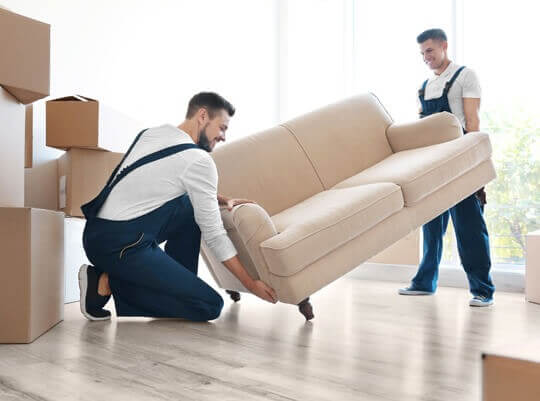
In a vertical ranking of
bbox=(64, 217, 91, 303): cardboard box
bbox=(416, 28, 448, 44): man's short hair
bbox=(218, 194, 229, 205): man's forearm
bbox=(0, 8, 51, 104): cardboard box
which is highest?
bbox=(416, 28, 448, 44): man's short hair

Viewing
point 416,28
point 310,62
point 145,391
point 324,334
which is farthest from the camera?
point 310,62

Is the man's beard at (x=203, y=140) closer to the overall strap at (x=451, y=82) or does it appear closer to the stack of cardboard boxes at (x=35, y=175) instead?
the stack of cardboard boxes at (x=35, y=175)

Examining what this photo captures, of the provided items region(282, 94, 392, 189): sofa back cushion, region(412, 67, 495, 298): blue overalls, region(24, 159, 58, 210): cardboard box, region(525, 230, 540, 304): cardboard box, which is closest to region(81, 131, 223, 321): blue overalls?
region(24, 159, 58, 210): cardboard box

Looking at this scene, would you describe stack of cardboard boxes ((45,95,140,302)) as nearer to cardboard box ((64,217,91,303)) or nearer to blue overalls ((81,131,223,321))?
cardboard box ((64,217,91,303))

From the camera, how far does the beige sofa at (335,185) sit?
213 centimetres

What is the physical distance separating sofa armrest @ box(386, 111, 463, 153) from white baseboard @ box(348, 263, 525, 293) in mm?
1152

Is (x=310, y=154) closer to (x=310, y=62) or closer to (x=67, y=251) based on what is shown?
(x=67, y=251)

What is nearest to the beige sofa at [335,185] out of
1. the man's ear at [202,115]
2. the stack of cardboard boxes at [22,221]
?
the man's ear at [202,115]

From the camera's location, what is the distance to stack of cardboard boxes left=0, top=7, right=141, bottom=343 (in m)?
1.88

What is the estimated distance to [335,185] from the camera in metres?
A: 3.01

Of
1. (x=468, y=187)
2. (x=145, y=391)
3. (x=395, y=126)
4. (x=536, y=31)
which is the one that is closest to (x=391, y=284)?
(x=395, y=126)

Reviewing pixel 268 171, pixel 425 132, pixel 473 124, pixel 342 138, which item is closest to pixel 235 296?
pixel 268 171

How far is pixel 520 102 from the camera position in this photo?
12.8 ft

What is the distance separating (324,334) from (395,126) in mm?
1384
